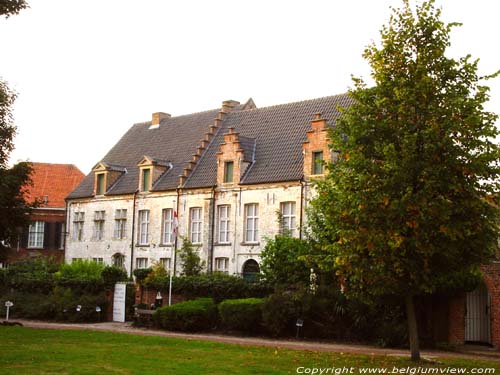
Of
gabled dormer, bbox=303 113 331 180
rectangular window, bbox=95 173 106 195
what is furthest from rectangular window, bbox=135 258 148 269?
gabled dormer, bbox=303 113 331 180

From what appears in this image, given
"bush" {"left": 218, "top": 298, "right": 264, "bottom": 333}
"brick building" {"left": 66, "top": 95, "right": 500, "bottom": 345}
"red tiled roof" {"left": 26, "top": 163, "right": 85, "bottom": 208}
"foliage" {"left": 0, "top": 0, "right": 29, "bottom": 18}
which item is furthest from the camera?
"red tiled roof" {"left": 26, "top": 163, "right": 85, "bottom": 208}

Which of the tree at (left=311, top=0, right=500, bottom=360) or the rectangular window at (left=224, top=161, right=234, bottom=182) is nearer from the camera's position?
the tree at (left=311, top=0, right=500, bottom=360)

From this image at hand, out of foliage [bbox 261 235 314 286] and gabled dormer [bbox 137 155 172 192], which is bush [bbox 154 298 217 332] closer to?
foliage [bbox 261 235 314 286]

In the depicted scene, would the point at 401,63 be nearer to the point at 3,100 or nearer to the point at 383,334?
the point at 383,334

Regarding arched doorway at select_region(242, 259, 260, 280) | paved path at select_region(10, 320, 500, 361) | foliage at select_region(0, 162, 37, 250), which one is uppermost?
foliage at select_region(0, 162, 37, 250)

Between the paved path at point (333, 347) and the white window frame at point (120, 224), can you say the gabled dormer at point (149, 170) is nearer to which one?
the white window frame at point (120, 224)

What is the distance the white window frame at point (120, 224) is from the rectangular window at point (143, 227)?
1336 mm

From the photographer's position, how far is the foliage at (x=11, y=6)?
21250 mm

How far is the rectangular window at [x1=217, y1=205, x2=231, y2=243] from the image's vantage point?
1673 inches

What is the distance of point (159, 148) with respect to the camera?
50.1 meters

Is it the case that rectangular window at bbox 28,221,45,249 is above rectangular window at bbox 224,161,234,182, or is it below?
below

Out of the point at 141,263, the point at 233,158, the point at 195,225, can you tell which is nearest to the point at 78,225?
the point at 141,263

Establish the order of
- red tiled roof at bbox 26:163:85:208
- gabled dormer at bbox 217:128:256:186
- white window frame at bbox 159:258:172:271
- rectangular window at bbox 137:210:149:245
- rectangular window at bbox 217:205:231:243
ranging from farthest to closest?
red tiled roof at bbox 26:163:85:208 → rectangular window at bbox 137:210:149:245 → white window frame at bbox 159:258:172:271 → rectangular window at bbox 217:205:231:243 → gabled dormer at bbox 217:128:256:186

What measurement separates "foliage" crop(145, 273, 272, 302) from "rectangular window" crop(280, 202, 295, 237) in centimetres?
660
